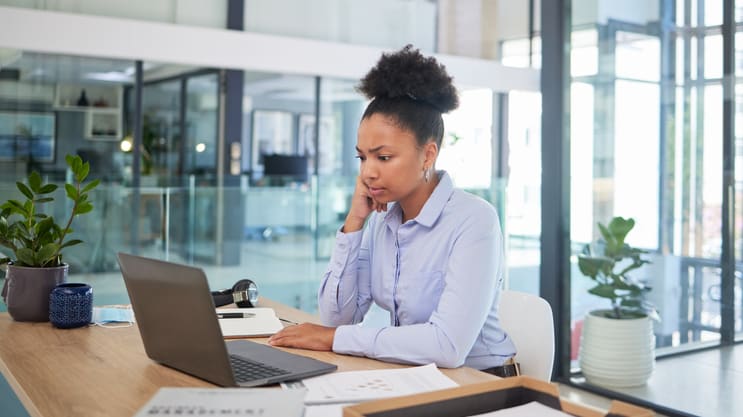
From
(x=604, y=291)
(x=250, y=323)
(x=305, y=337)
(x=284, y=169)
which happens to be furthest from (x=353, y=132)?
(x=305, y=337)

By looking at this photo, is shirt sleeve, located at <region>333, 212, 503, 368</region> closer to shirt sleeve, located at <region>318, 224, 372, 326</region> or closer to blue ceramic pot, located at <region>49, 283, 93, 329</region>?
shirt sleeve, located at <region>318, 224, 372, 326</region>

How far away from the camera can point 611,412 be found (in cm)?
107

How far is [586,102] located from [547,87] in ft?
0.85

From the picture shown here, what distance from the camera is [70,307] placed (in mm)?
2158

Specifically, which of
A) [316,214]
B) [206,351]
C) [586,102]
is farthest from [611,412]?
[316,214]

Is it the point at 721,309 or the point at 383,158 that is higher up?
the point at 383,158

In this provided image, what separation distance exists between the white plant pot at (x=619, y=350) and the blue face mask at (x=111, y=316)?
274 cm

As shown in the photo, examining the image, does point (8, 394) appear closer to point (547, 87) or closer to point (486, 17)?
point (547, 87)

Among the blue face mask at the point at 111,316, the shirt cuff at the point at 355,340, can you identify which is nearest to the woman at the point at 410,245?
the shirt cuff at the point at 355,340

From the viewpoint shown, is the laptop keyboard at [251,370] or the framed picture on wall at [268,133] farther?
the framed picture on wall at [268,133]

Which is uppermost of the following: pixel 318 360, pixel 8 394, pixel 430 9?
pixel 430 9

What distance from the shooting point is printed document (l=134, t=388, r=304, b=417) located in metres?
1.05

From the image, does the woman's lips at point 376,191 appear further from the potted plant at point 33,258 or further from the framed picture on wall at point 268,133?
the framed picture on wall at point 268,133

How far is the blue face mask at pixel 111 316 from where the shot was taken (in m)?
2.26
